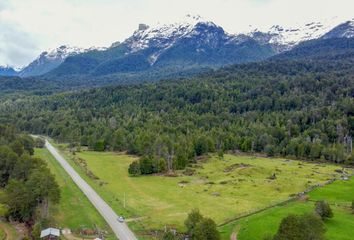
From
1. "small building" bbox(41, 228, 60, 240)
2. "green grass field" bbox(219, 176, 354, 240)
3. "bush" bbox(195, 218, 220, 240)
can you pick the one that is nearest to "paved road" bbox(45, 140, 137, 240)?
"small building" bbox(41, 228, 60, 240)

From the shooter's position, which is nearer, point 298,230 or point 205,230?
point 298,230

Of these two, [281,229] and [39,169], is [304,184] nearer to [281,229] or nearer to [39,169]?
[281,229]

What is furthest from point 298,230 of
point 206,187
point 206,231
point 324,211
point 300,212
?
point 206,187

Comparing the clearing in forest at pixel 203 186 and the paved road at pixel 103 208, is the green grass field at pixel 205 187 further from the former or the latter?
the paved road at pixel 103 208

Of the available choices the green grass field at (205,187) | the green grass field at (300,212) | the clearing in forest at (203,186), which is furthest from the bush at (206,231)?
the green grass field at (205,187)

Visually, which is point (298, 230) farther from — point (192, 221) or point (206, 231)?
point (192, 221)

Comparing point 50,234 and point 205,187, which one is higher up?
point 50,234

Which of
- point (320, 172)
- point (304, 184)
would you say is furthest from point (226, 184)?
point (320, 172)
